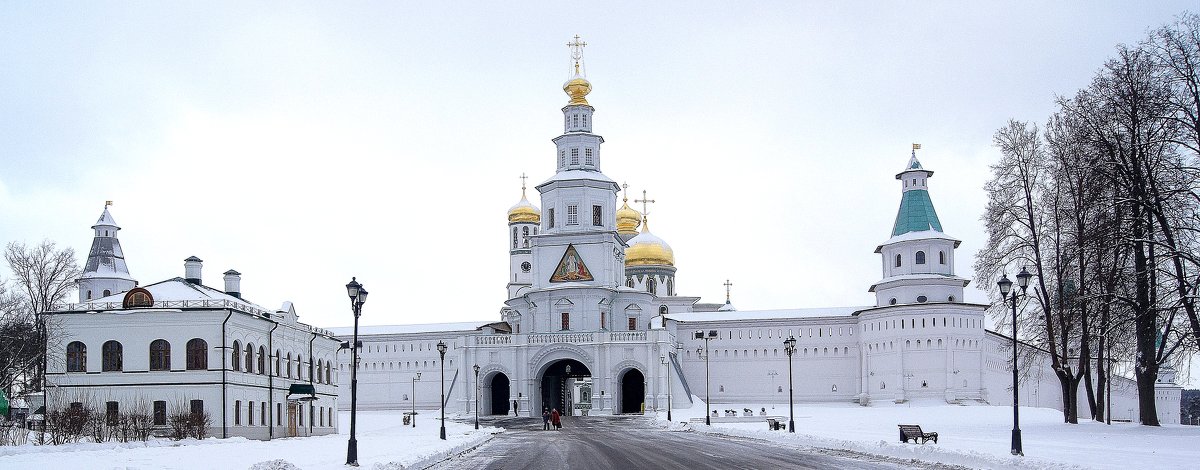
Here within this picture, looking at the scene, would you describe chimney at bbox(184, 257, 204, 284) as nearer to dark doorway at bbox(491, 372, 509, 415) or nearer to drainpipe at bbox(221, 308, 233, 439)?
drainpipe at bbox(221, 308, 233, 439)

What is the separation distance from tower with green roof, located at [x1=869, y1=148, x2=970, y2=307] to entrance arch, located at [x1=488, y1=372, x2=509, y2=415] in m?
25.0

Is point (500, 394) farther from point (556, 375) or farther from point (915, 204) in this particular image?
point (915, 204)

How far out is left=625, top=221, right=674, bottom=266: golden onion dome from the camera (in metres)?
89.9

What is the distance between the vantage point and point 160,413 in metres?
38.4

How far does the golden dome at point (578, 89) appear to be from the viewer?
75.9m

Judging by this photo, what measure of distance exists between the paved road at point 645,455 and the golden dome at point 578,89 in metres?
38.8

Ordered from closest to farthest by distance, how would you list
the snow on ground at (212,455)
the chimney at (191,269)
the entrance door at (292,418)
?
the snow on ground at (212,455)
the entrance door at (292,418)
the chimney at (191,269)

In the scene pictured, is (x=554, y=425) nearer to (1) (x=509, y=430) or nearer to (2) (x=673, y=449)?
(1) (x=509, y=430)

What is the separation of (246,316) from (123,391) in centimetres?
470

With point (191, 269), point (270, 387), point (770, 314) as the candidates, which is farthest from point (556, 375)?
point (270, 387)

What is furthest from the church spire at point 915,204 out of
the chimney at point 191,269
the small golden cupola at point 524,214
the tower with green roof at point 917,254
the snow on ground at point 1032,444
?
the chimney at point 191,269

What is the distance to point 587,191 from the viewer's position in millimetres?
73875

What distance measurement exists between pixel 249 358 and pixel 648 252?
51412mm

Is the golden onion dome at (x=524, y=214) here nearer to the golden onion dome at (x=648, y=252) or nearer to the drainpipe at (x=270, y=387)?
the golden onion dome at (x=648, y=252)
